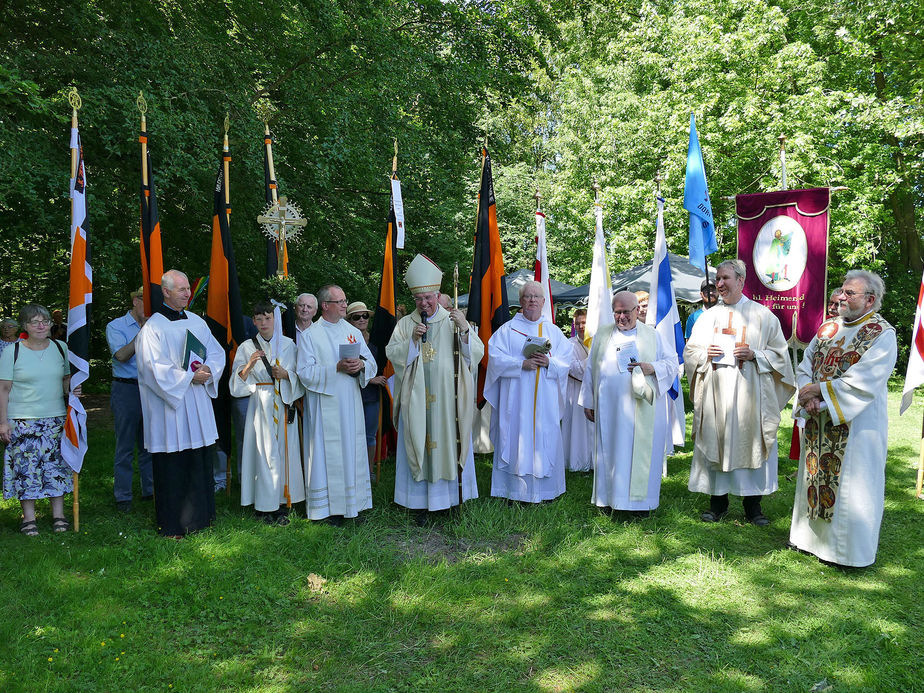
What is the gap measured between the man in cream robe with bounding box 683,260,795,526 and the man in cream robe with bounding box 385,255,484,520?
2.09 meters

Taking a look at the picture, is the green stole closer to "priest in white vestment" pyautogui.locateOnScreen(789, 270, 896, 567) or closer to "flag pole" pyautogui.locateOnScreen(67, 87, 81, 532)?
"priest in white vestment" pyautogui.locateOnScreen(789, 270, 896, 567)

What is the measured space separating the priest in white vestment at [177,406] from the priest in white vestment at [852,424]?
4.86 meters

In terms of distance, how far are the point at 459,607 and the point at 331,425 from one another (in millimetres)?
2131

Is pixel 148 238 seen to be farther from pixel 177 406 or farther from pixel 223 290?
pixel 177 406

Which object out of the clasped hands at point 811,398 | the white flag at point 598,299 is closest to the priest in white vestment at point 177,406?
the clasped hands at point 811,398

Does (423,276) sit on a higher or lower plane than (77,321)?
higher

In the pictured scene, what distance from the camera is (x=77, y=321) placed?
5.57m

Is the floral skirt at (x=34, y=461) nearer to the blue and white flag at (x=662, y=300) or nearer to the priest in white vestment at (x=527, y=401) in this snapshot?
the priest in white vestment at (x=527, y=401)

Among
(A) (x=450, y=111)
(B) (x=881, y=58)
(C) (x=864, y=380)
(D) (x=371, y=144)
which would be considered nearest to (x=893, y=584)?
(C) (x=864, y=380)

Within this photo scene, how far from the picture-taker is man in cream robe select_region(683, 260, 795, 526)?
559 cm

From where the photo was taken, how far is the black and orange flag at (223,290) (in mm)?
6262

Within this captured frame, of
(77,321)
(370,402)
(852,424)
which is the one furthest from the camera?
(370,402)

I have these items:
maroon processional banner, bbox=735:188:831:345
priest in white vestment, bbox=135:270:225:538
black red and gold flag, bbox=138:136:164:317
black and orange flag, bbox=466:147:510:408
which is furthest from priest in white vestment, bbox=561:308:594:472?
black red and gold flag, bbox=138:136:164:317

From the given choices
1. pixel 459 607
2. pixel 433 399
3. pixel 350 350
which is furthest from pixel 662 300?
pixel 459 607
